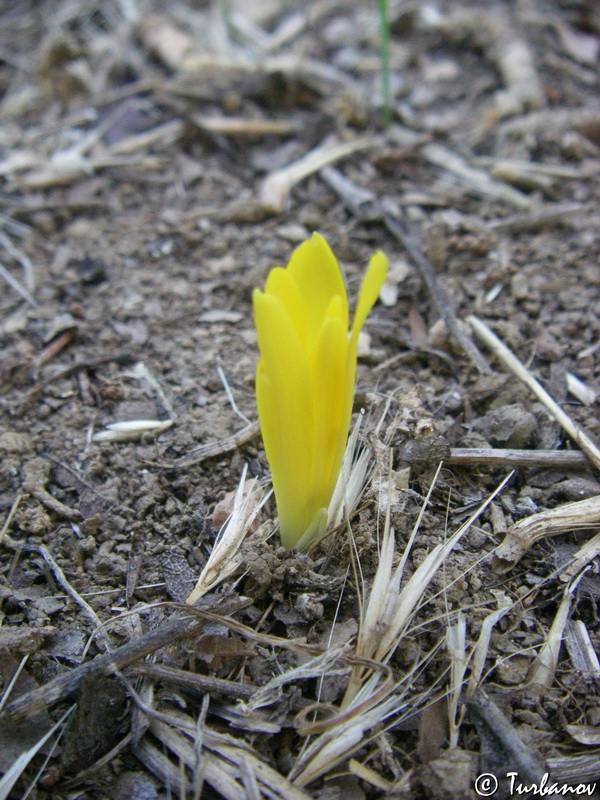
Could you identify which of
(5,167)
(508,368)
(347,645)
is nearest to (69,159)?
(5,167)

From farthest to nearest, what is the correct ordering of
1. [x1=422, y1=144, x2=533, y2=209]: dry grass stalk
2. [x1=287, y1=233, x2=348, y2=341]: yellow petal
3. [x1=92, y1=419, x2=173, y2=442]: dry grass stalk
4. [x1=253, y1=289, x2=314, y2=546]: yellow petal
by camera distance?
[x1=422, y1=144, x2=533, y2=209]: dry grass stalk < [x1=92, y1=419, x2=173, y2=442]: dry grass stalk < [x1=287, y1=233, x2=348, y2=341]: yellow petal < [x1=253, y1=289, x2=314, y2=546]: yellow petal

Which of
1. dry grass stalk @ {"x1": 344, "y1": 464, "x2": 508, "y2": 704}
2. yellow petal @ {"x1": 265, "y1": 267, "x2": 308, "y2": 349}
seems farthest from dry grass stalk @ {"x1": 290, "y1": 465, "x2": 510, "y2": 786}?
yellow petal @ {"x1": 265, "y1": 267, "x2": 308, "y2": 349}

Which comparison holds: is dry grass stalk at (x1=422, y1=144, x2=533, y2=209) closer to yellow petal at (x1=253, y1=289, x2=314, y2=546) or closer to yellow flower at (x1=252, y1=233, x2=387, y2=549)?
yellow flower at (x1=252, y1=233, x2=387, y2=549)

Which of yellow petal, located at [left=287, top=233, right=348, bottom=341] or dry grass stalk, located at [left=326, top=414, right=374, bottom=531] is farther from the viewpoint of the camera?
dry grass stalk, located at [left=326, top=414, right=374, bottom=531]

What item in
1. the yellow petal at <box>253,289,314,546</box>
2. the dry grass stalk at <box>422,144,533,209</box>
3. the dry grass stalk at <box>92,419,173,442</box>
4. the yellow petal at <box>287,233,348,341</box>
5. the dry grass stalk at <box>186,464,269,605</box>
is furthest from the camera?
the dry grass stalk at <box>422,144,533,209</box>

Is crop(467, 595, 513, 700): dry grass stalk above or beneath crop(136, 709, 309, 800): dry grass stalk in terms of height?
beneath

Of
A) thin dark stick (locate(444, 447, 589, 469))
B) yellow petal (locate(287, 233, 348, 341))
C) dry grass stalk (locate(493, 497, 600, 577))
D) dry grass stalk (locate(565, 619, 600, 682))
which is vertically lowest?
dry grass stalk (locate(565, 619, 600, 682))

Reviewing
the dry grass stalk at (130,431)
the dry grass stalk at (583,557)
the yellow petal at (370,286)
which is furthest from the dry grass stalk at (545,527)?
the dry grass stalk at (130,431)

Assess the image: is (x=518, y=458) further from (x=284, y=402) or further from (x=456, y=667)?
(x=284, y=402)
